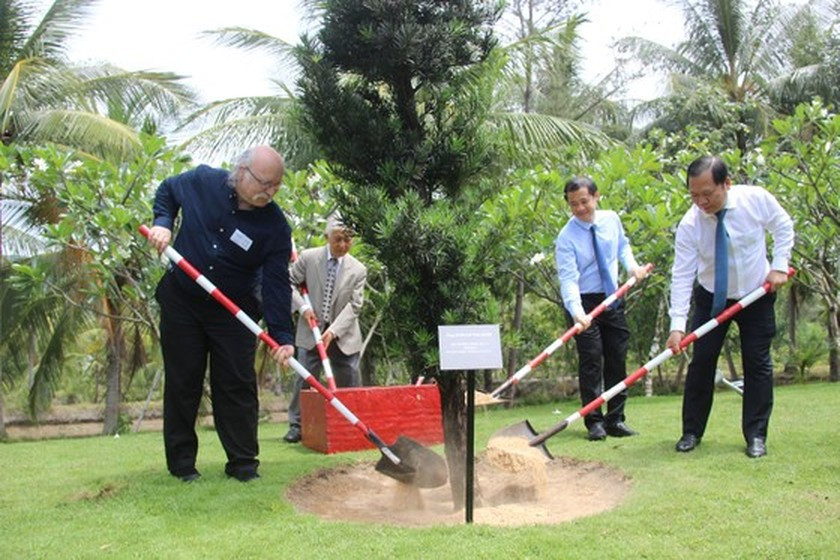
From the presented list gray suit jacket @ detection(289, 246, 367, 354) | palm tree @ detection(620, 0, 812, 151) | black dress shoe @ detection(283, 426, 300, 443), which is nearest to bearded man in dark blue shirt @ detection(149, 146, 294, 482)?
gray suit jacket @ detection(289, 246, 367, 354)

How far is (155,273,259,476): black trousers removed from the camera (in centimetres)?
461

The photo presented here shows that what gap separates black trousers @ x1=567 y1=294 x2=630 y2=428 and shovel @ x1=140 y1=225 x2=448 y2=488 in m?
1.81

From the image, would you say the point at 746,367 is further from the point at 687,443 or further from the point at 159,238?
the point at 159,238

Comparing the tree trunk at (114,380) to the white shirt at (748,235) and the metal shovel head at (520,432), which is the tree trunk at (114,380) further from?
the white shirt at (748,235)

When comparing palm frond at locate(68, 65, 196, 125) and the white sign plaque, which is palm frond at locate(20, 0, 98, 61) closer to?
palm frond at locate(68, 65, 196, 125)

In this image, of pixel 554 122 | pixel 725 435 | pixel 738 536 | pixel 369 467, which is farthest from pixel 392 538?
pixel 554 122

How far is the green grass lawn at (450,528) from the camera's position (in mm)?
3146

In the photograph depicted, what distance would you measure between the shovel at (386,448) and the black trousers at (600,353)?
1.81m

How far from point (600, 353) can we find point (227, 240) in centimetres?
293

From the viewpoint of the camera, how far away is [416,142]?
4250 millimetres

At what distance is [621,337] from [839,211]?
3.86 metres

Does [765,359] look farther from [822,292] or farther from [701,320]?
[822,292]

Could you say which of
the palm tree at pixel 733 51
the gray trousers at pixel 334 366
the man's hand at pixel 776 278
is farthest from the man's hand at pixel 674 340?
the palm tree at pixel 733 51

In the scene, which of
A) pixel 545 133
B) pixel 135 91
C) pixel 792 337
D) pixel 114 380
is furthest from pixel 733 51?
pixel 114 380
